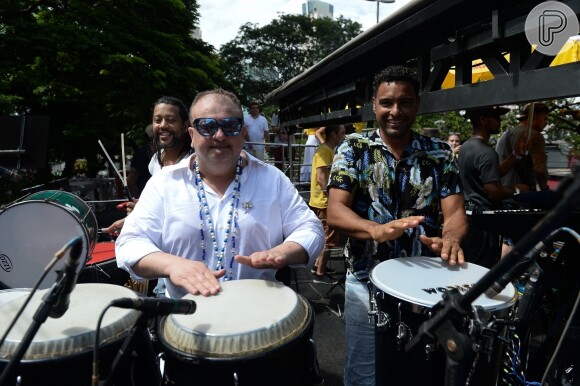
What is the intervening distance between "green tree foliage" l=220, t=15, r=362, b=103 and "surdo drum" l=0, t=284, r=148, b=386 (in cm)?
3426

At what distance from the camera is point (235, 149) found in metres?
1.97

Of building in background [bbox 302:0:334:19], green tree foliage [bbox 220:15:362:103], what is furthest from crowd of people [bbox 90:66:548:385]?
building in background [bbox 302:0:334:19]

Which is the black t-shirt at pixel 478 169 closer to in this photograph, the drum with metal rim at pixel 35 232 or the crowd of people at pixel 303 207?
the crowd of people at pixel 303 207

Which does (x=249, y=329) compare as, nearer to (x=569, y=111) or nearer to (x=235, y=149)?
(x=235, y=149)

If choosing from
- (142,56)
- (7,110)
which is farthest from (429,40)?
(142,56)

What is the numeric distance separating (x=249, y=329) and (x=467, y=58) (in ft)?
6.78

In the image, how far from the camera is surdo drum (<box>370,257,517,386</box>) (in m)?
1.39

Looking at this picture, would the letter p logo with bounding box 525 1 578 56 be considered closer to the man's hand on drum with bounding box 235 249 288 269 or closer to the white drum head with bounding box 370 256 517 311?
the white drum head with bounding box 370 256 517 311

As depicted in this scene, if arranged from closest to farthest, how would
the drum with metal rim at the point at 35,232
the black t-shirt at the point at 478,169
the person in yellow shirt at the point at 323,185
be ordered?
the drum with metal rim at the point at 35,232 → the black t-shirt at the point at 478,169 → the person in yellow shirt at the point at 323,185

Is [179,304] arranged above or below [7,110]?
below

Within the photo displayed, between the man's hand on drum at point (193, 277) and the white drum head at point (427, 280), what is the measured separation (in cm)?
66

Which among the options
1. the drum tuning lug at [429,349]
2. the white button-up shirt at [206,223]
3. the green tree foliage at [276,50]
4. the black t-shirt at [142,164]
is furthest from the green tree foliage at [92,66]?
the green tree foliage at [276,50]

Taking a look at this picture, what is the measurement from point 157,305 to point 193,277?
0.47 meters

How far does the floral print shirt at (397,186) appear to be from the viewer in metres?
2.02
